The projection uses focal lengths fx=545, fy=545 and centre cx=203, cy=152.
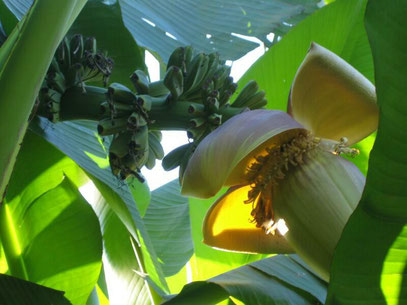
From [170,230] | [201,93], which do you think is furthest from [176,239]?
[201,93]

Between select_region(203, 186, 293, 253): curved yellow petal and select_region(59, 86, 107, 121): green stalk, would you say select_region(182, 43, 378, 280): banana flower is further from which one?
select_region(59, 86, 107, 121): green stalk

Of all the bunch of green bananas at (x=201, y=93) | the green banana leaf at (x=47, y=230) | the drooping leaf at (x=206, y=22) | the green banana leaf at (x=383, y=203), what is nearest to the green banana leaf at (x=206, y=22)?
the drooping leaf at (x=206, y=22)

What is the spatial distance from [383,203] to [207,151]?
0.23m

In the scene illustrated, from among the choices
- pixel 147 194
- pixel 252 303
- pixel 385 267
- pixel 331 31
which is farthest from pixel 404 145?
pixel 147 194

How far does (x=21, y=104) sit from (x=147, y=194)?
62 cm

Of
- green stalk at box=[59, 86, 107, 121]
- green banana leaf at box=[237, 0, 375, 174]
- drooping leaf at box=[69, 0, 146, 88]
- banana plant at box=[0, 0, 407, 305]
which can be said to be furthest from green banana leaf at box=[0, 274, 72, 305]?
green banana leaf at box=[237, 0, 375, 174]

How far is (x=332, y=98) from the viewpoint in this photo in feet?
2.49

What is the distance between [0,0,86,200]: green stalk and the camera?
0.57 m

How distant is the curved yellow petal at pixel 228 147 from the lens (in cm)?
65

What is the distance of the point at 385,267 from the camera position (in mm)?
587

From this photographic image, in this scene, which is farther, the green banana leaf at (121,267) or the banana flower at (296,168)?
the green banana leaf at (121,267)

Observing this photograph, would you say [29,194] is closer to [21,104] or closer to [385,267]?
[21,104]

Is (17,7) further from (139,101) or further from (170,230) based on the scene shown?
(170,230)

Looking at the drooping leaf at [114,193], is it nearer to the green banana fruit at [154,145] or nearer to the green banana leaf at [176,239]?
the green banana fruit at [154,145]
